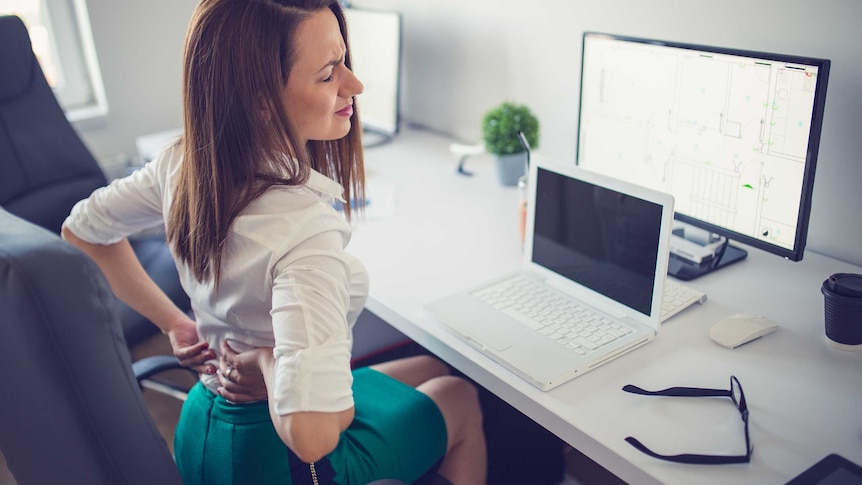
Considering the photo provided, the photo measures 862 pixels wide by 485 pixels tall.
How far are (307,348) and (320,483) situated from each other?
31cm

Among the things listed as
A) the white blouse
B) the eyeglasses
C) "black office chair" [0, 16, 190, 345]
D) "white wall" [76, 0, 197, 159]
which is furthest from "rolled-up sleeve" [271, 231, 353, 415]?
"white wall" [76, 0, 197, 159]

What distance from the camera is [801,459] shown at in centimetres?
90

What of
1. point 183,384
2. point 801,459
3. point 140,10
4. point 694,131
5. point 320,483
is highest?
point 140,10

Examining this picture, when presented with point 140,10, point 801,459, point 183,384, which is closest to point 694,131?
point 801,459

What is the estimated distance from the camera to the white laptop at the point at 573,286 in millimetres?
1109

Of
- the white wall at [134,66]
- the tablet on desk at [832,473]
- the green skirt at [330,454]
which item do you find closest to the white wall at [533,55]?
the white wall at [134,66]

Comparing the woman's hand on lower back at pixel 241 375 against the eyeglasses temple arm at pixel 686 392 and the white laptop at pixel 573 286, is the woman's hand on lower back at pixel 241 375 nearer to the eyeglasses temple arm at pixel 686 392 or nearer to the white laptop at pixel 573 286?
the white laptop at pixel 573 286

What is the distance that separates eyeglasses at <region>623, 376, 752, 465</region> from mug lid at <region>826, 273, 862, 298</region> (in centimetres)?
22

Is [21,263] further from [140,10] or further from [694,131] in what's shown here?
[140,10]

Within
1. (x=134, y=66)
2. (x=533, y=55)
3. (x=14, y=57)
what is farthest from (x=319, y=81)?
(x=134, y=66)

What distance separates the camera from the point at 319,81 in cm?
105

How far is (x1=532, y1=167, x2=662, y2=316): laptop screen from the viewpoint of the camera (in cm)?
114

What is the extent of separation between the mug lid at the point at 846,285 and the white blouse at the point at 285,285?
71 centimetres

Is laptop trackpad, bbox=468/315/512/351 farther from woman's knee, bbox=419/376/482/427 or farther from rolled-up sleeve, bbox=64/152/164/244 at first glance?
rolled-up sleeve, bbox=64/152/164/244
